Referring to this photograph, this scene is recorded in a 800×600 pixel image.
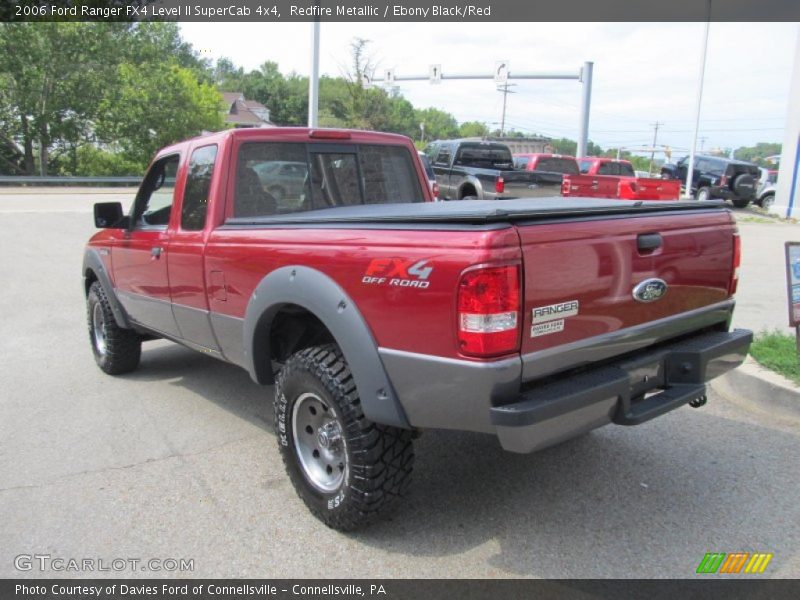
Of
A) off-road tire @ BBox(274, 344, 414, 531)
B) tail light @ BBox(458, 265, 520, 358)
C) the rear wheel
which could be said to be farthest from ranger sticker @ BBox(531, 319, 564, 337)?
the rear wheel

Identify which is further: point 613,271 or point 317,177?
point 317,177

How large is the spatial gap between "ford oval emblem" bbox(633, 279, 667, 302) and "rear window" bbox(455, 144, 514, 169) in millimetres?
13951

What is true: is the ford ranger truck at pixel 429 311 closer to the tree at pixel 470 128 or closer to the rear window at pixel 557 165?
the rear window at pixel 557 165

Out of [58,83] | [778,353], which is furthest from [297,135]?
[58,83]

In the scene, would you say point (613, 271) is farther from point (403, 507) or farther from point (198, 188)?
point (198, 188)

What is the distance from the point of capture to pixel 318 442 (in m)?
3.21

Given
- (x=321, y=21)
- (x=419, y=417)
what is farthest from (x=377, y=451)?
(x=321, y=21)

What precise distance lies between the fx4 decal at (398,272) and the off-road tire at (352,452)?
0.50 meters

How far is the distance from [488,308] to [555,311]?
34 centimetres

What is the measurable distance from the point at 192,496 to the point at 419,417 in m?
1.56

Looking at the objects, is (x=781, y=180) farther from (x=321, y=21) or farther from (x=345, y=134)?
(x=345, y=134)

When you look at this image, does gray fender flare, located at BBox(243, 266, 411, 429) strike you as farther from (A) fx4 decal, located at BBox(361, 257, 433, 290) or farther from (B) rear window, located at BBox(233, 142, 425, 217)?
(B) rear window, located at BBox(233, 142, 425, 217)

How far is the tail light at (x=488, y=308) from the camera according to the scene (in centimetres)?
234

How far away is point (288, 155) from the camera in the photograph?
411cm
